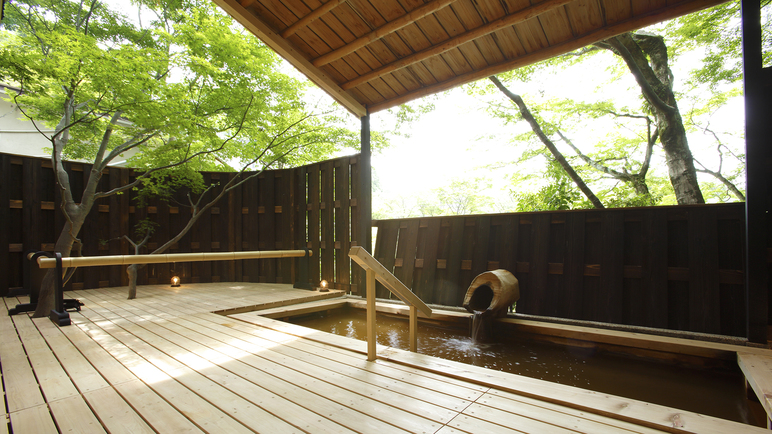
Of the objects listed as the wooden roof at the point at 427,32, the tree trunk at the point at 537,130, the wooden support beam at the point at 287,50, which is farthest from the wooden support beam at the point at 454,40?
the tree trunk at the point at 537,130

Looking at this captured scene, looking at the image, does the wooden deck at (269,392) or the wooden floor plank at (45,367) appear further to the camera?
the wooden floor plank at (45,367)

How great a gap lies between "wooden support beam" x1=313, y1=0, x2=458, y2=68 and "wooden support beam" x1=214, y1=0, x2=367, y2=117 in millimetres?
159

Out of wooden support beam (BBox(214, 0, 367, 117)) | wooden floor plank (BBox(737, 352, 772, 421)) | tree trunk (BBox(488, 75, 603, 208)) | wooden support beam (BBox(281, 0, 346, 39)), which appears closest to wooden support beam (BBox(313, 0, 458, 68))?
wooden support beam (BBox(214, 0, 367, 117))

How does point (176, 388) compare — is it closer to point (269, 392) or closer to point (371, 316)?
point (269, 392)

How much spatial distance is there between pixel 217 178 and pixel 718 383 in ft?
24.7

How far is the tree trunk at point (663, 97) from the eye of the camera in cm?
680

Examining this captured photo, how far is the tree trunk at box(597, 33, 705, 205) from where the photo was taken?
6.80m

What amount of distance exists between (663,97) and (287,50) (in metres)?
7.71

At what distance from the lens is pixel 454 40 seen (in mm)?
3447

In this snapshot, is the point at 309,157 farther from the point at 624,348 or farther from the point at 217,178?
the point at 624,348

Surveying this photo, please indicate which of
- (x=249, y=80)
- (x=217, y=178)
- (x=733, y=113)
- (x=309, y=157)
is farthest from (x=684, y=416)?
(x=733, y=113)

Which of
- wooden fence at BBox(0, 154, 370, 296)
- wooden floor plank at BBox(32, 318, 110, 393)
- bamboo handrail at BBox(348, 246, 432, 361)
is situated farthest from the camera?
wooden fence at BBox(0, 154, 370, 296)

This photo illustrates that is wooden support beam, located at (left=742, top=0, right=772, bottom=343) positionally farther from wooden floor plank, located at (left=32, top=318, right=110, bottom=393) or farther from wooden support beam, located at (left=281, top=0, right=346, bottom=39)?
wooden floor plank, located at (left=32, top=318, right=110, bottom=393)

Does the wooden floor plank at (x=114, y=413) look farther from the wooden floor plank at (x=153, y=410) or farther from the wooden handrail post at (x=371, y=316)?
the wooden handrail post at (x=371, y=316)
